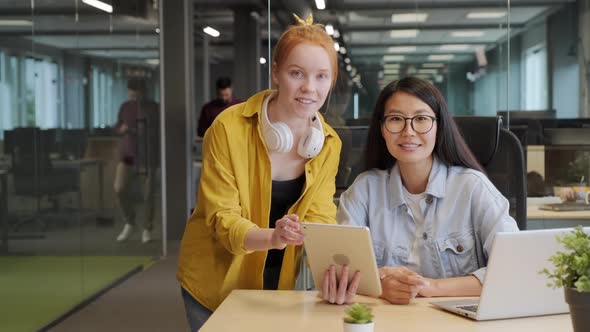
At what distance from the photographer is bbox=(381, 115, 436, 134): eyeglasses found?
8.85ft

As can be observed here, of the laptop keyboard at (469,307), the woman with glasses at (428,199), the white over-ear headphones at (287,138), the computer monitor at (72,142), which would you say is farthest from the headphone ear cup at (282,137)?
the computer monitor at (72,142)

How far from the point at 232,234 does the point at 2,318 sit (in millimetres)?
2392

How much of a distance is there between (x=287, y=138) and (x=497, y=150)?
89cm

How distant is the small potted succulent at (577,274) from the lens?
171 cm

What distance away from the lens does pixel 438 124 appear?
273cm

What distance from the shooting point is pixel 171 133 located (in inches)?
363

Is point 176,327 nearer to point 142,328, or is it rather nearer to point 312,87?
point 142,328

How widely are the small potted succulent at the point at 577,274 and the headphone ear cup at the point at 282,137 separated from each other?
1.02 metres

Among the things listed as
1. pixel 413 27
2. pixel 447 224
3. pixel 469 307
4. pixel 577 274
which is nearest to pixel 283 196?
pixel 447 224

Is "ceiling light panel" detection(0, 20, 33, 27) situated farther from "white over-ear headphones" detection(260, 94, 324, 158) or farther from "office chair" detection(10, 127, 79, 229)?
"white over-ear headphones" detection(260, 94, 324, 158)

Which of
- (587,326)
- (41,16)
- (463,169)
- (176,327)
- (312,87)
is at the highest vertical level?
(41,16)

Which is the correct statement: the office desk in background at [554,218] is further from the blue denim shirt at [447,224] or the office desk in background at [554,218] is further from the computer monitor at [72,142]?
the computer monitor at [72,142]

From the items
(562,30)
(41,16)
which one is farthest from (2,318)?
(562,30)

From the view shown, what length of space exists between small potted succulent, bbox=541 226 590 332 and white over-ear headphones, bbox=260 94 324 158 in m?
0.99
